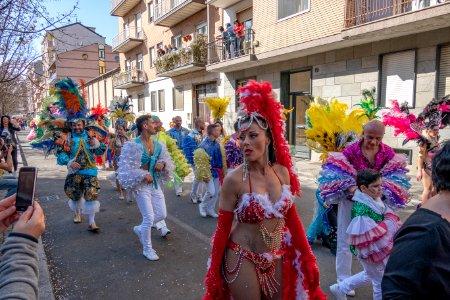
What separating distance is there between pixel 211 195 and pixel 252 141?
4132mm

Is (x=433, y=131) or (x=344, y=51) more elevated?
(x=344, y=51)

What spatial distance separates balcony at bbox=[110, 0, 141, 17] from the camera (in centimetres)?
2764

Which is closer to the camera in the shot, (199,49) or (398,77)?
(398,77)

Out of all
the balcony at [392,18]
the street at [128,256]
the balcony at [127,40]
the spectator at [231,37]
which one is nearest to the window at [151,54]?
the balcony at [127,40]

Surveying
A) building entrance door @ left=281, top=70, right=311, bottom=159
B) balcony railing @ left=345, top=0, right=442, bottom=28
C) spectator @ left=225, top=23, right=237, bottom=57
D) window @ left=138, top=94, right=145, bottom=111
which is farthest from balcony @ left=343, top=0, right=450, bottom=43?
window @ left=138, top=94, right=145, bottom=111

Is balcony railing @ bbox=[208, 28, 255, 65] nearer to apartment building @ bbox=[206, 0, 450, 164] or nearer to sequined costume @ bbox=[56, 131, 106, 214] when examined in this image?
apartment building @ bbox=[206, 0, 450, 164]

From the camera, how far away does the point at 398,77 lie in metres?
10.1

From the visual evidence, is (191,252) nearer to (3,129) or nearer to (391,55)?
(3,129)

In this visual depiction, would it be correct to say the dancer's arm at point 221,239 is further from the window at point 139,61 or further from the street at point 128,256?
the window at point 139,61

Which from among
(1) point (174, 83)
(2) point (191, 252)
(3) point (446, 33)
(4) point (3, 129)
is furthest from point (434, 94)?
(1) point (174, 83)

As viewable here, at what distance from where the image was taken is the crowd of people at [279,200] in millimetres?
1276

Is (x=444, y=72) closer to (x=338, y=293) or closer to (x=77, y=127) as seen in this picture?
(x=338, y=293)

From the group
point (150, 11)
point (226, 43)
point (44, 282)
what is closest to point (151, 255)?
point (44, 282)

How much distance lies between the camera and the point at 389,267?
4.24ft
